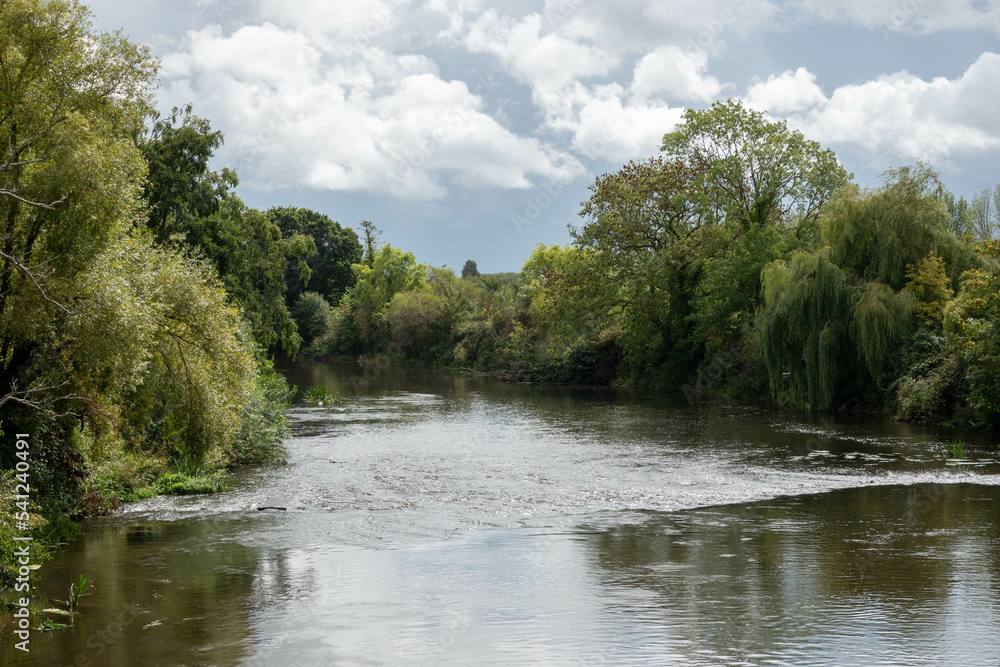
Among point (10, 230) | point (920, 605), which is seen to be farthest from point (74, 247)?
point (920, 605)

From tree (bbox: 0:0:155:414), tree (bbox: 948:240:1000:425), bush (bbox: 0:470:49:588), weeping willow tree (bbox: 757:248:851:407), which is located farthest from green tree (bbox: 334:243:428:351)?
bush (bbox: 0:470:49:588)

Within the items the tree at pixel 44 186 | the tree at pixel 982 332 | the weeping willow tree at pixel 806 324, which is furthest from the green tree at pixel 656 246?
the tree at pixel 44 186

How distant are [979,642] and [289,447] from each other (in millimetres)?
19605

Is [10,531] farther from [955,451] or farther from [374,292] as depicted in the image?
[374,292]

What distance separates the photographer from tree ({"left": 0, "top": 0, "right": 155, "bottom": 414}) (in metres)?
11.5

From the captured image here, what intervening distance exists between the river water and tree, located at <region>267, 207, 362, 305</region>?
78.1m

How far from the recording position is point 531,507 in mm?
16125

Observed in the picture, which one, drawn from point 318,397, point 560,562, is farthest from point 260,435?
point 318,397

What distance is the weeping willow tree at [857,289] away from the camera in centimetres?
2833

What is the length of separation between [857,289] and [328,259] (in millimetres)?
78911

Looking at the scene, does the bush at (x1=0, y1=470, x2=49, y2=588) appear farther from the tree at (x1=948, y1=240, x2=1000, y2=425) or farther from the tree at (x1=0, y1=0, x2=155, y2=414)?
the tree at (x1=948, y1=240, x2=1000, y2=425)

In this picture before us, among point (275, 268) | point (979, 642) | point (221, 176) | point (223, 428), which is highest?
point (221, 176)

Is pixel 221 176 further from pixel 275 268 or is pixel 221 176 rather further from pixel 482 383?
pixel 482 383

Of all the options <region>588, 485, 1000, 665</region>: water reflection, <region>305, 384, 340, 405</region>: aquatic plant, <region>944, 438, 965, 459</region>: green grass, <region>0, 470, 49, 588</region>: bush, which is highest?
<region>305, 384, 340, 405</region>: aquatic plant
